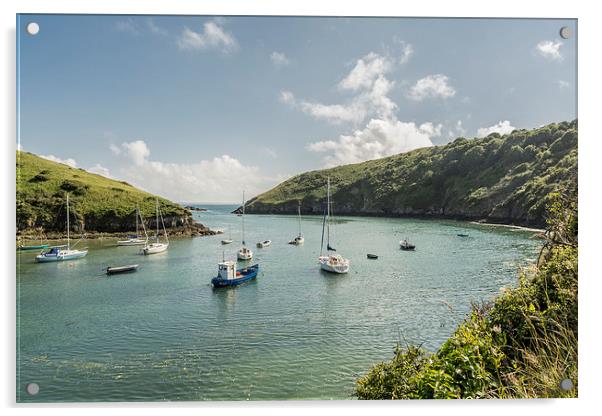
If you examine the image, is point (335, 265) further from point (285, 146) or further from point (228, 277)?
point (285, 146)

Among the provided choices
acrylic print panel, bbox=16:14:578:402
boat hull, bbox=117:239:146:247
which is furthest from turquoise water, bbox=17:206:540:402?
boat hull, bbox=117:239:146:247

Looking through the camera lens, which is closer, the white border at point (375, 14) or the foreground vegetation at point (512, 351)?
the foreground vegetation at point (512, 351)

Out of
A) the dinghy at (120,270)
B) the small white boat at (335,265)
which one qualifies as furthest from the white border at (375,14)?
the dinghy at (120,270)

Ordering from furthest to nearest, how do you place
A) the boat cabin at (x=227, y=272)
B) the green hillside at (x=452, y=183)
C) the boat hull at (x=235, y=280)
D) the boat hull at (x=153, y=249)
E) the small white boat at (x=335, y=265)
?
the boat hull at (x=153, y=249) → the green hillside at (x=452, y=183) → the small white boat at (x=335, y=265) → the boat cabin at (x=227, y=272) → the boat hull at (x=235, y=280)

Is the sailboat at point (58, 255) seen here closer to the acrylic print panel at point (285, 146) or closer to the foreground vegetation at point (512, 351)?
the acrylic print panel at point (285, 146)

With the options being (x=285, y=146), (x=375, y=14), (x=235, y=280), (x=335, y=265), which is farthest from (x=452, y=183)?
(x=375, y=14)
